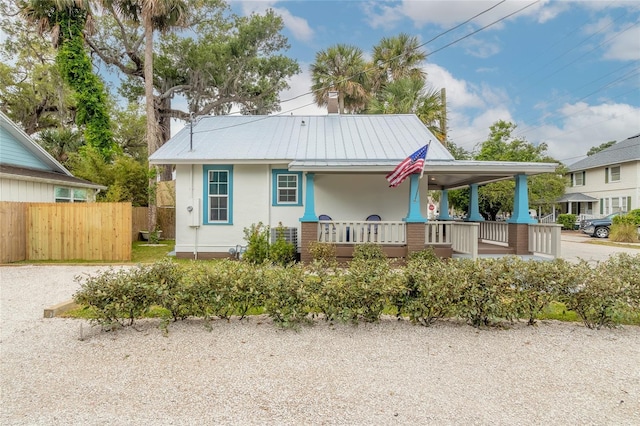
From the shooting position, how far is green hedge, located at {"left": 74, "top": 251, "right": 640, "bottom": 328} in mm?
4395

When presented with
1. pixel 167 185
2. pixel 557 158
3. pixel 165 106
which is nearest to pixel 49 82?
Result: pixel 165 106

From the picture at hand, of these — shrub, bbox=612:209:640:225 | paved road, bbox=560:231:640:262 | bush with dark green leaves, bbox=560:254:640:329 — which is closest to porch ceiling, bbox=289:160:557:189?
paved road, bbox=560:231:640:262

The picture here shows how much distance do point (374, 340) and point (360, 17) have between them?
13.3 metres

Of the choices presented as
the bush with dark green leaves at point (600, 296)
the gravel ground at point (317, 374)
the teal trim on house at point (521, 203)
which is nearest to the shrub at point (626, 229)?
the teal trim on house at point (521, 203)

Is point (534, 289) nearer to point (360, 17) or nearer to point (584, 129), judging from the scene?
point (360, 17)

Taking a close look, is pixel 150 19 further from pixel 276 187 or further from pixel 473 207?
pixel 473 207

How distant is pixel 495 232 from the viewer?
37.6 feet

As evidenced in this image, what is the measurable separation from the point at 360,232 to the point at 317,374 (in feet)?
A: 21.8

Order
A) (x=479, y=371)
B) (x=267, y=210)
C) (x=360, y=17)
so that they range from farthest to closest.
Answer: (x=360, y=17), (x=267, y=210), (x=479, y=371)

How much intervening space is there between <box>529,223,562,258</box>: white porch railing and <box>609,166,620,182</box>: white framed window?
24.6 metres

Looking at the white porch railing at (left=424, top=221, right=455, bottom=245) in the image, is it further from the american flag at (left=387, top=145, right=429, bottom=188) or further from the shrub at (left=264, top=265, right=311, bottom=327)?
the shrub at (left=264, top=265, right=311, bottom=327)

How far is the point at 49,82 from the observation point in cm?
2098

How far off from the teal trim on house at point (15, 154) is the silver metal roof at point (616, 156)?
1437 inches

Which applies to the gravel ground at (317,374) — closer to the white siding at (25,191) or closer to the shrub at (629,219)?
the white siding at (25,191)
